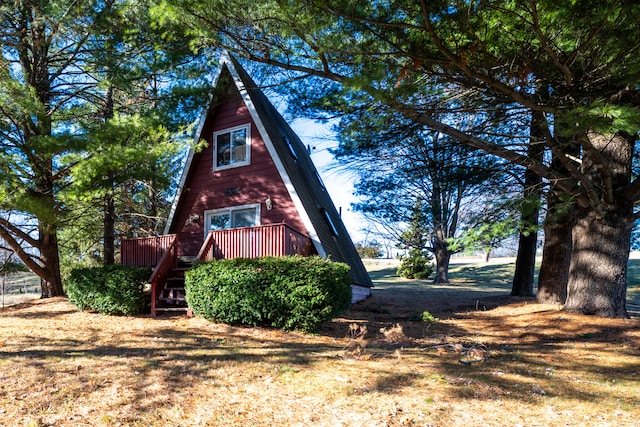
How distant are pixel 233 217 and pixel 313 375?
7805 millimetres

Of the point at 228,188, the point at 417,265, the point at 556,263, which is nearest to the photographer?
the point at 556,263

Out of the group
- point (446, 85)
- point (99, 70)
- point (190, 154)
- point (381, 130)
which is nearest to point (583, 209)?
point (446, 85)

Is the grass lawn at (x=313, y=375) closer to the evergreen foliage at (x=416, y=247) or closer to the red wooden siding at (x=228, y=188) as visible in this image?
the red wooden siding at (x=228, y=188)

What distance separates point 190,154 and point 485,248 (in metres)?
9.00

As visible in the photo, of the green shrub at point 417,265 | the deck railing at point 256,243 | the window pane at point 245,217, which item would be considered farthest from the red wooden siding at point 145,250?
the green shrub at point 417,265

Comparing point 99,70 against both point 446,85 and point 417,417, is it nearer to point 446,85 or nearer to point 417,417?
point 446,85

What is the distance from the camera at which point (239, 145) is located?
12008 mm

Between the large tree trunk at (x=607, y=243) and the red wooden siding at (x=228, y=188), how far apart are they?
6598mm

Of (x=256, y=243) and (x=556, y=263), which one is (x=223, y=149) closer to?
(x=256, y=243)

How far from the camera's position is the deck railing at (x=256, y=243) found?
30.5 feet

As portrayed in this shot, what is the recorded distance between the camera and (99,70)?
34.3 feet

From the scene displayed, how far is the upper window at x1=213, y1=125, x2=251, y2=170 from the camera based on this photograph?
11.8 m

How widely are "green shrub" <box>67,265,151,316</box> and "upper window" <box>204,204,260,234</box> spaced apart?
3019mm

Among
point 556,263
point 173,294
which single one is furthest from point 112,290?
point 556,263
